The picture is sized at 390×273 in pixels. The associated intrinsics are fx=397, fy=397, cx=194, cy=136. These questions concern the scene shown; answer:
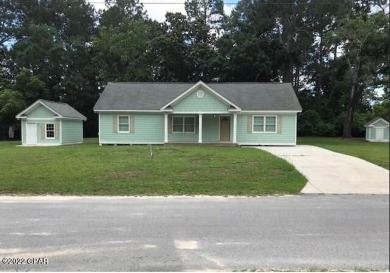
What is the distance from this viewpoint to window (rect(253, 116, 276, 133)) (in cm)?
2702

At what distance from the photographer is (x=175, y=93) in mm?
29672

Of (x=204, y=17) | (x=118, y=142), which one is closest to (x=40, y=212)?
(x=118, y=142)

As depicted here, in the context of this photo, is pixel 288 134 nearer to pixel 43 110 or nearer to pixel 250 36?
pixel 43 110

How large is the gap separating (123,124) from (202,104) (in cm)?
576

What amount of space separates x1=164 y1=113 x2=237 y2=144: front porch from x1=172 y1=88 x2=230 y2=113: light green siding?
86cm

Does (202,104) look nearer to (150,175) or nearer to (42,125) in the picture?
(42,125)

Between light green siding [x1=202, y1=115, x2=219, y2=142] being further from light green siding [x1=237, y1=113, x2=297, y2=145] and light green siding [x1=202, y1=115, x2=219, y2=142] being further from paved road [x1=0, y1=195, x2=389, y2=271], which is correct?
paved road [x1=0, y1=195, x2=389, y2=271]

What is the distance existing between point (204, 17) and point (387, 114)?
177ft

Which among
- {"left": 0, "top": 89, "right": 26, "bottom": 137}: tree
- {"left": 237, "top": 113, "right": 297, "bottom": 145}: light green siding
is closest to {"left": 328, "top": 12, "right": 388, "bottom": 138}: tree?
{"left": 237, "top": 113, "right": 297, "bottom": 145}: light green siding

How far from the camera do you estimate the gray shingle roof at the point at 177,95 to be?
2744 cm

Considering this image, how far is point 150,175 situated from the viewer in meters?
13.2

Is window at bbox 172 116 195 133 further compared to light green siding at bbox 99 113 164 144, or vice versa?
window at bbox 172 116 195 133

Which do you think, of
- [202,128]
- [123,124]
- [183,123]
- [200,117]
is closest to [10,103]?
[123,124]

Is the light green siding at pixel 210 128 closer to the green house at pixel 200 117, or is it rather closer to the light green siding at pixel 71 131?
the green house at pixel 200 117
